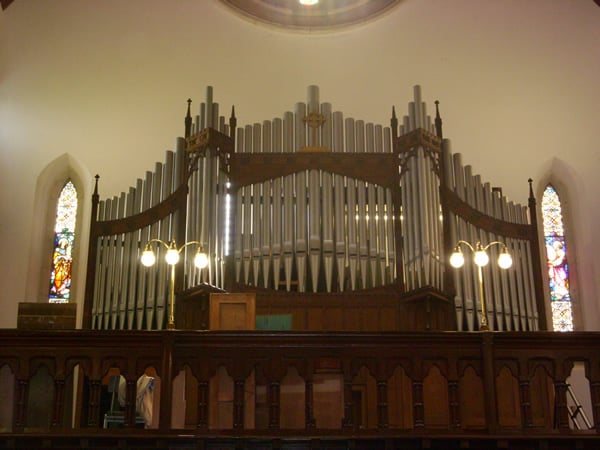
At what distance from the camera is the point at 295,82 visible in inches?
639

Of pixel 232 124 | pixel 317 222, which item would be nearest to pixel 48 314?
pixel 317 222

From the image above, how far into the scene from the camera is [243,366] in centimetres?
865

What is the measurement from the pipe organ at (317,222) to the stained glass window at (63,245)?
153 centimetres

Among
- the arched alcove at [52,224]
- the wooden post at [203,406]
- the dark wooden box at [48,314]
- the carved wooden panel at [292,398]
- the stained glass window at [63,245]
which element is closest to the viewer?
the wooden post at [203,406]

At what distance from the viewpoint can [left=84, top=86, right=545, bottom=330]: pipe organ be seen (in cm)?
1341

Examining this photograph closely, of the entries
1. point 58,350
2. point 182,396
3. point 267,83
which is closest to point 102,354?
point 58,350

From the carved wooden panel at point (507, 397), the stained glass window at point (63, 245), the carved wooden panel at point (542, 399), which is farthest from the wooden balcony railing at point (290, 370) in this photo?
the stained glass window at point (63, 245)

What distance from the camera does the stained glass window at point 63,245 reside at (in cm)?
1559

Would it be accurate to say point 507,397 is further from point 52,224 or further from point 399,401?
point 52,224

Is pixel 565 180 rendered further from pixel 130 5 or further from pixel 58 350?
pixel 58 350

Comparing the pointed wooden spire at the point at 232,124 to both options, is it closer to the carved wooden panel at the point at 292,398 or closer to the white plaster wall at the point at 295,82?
the white plaster wall at the point at 295,82

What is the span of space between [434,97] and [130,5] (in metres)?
5.67

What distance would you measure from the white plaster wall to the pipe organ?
4.23ft

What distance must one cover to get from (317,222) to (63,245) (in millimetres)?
4955
